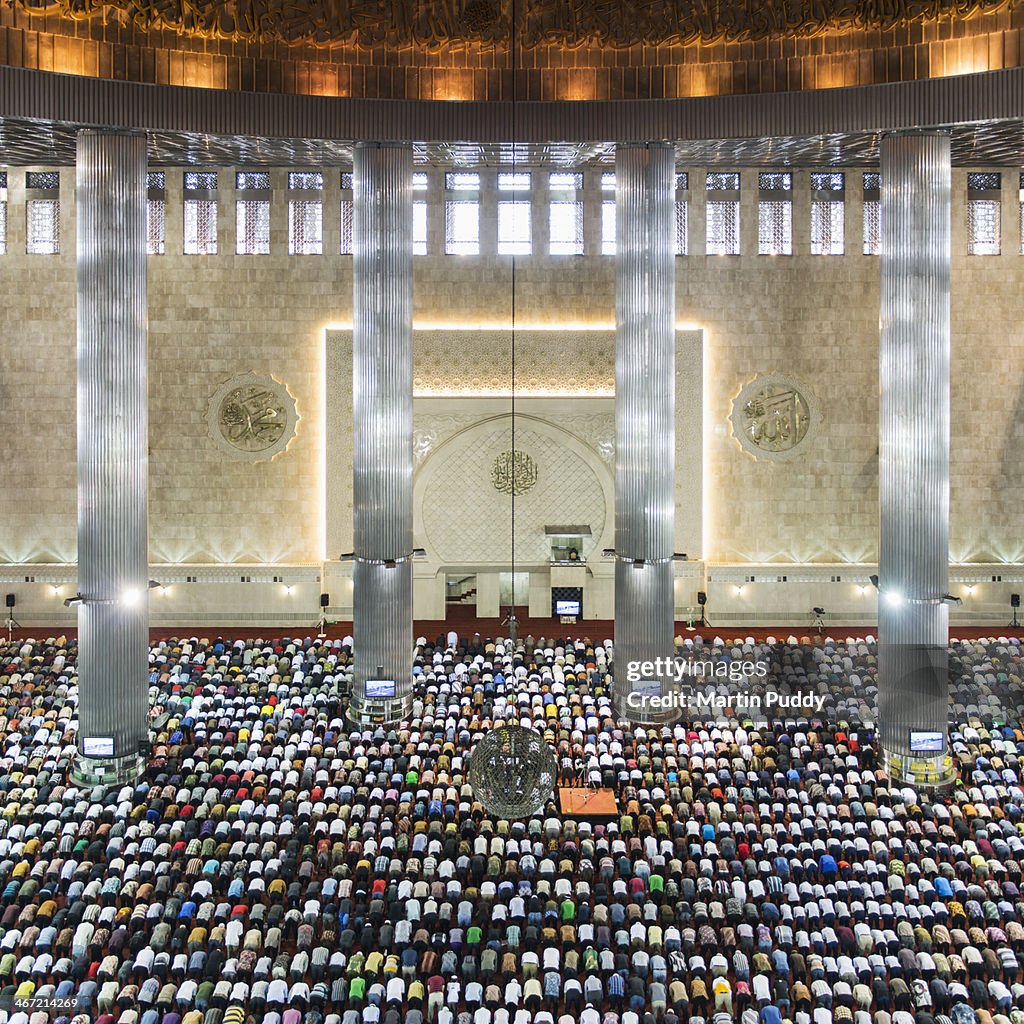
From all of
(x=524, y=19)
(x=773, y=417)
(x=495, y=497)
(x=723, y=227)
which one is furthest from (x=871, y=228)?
(x=495, y=497)

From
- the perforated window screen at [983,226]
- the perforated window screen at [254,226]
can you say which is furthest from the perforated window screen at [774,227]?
the perforated window screen at [254,226]

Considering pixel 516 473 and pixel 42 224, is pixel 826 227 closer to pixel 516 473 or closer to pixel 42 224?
pixel 516 473

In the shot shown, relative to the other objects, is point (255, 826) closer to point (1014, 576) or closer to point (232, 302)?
point (232, 302)

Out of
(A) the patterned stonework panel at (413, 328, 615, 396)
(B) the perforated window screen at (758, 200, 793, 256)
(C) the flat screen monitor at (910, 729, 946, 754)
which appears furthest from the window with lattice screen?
(C) the flat screen monitor at (910, 729, 946, 754)

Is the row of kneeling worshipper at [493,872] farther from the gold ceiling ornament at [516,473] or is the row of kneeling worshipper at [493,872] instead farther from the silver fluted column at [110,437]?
the gold ceiling ornament at [516,473]

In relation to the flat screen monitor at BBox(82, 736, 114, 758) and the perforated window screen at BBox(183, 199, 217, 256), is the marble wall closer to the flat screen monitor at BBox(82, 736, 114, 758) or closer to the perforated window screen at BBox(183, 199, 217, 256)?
the perforated window screen at BBox(183, 199, 217, 256)

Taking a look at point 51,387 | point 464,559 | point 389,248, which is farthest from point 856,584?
point 51,387
